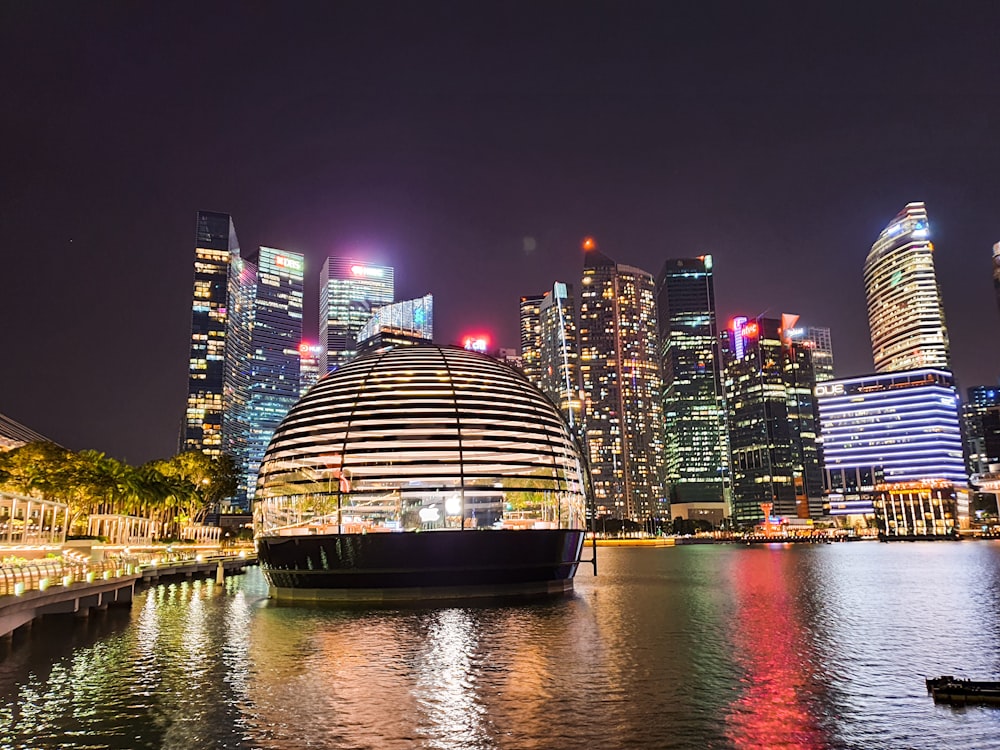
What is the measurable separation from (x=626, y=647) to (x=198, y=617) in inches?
995

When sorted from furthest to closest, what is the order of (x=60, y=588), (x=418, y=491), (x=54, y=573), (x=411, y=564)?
(x=418, y=491), (x=411, y=564), (x=54, y=573), (x=60, y=588)

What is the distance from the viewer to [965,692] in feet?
71.7

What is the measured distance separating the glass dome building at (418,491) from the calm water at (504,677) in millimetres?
4076

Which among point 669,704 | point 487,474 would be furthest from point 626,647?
point 487,474

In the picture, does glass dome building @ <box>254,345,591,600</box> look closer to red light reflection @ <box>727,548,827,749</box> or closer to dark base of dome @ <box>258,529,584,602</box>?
dark base of dome @ <box>258,529,584,602</box>

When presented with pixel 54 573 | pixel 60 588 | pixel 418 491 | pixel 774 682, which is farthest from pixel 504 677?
pixel 54 573

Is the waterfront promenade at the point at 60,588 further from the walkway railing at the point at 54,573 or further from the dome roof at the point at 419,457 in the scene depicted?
the dome roof at the point at 419,457

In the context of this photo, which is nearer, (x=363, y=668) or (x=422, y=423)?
(x=363, y=668)

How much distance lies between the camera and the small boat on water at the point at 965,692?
21609mm

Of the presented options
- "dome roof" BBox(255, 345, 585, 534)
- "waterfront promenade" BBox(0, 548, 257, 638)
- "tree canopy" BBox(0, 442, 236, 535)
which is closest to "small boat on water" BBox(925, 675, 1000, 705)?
"dome roof" BBox(255, 345, 585, 534)

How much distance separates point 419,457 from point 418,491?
258cm

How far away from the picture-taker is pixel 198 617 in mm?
43312

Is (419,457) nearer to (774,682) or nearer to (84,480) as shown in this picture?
(774,682)

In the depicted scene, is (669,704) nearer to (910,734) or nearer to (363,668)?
(910,734)
